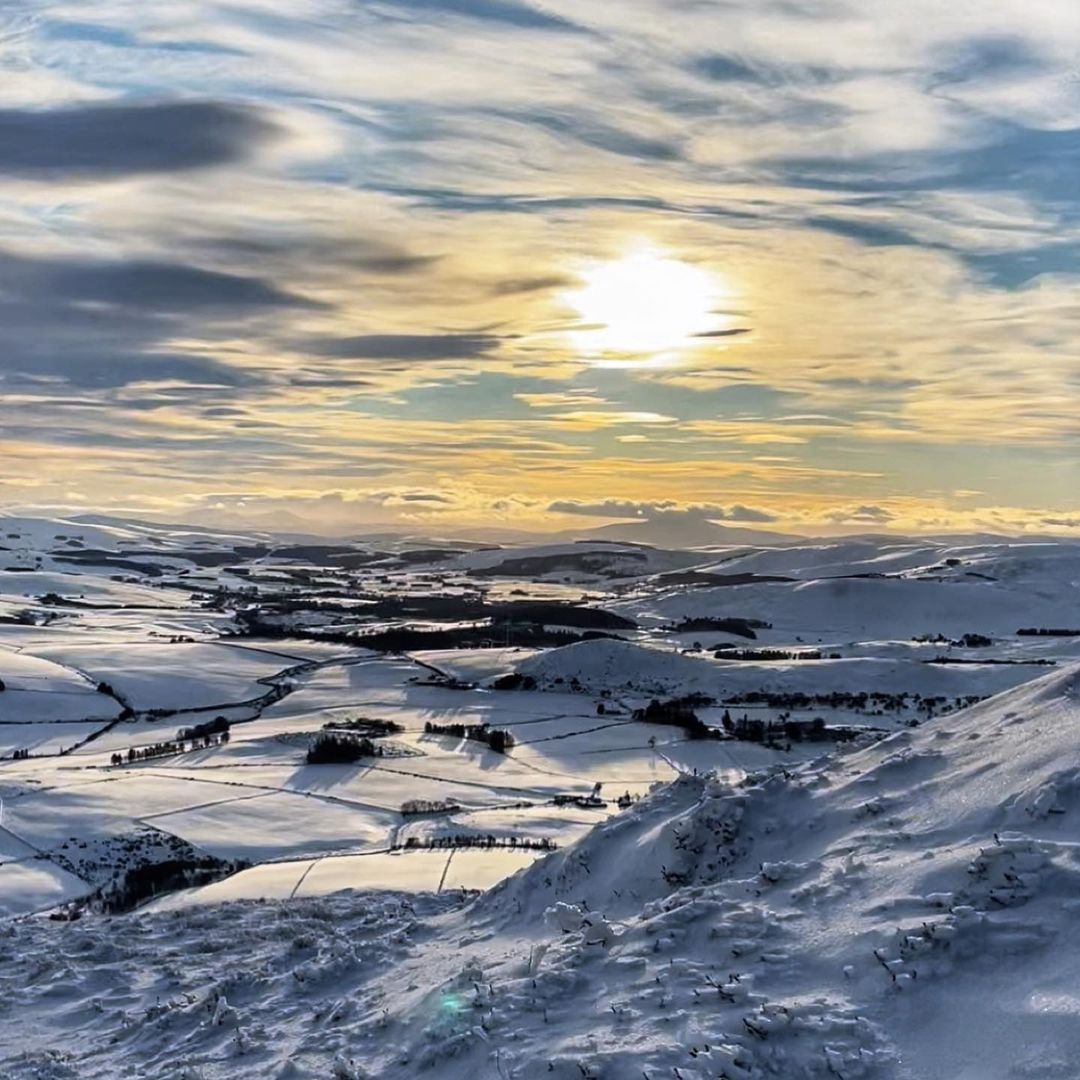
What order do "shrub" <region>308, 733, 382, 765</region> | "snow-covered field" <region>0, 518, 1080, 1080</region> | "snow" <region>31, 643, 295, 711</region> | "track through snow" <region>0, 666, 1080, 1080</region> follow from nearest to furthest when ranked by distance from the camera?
"track through snow" <region>0, 666, 1080, 1080</region>, "snow-covered field" <region>0, 518, 1080, 1080</region>, "shrub" <region>308, 733, 382, 765</region>, "snow" <region>31, 643, 295, 711</region>

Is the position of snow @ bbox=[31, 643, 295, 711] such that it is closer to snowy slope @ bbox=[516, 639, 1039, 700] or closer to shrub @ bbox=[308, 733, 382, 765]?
snowy slope @ bbox=[516, 639, 1039, 700]

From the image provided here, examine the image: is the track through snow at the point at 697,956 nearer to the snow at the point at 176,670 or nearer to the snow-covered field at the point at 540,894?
the snow-covered field at the point at 540,894

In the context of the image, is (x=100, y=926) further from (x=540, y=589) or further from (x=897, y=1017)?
(x=540, y=589)

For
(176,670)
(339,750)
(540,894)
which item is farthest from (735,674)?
(540,894)

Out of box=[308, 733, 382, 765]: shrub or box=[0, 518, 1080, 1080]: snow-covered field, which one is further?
box=[308, 733, 382, 765]: shrub

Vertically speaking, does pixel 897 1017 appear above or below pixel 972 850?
below

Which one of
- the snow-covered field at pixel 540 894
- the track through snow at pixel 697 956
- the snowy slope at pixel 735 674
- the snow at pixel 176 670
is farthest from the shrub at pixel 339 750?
the snowy slope at pixel 735 674

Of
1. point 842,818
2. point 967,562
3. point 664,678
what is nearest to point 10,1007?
point 842,818

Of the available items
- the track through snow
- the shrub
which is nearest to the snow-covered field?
the track through snow

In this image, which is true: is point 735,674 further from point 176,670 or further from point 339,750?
point 176,670
